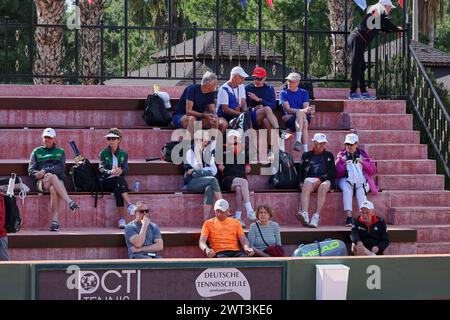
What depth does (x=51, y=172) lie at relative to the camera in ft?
44.5

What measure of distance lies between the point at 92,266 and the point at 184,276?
2.83 ft

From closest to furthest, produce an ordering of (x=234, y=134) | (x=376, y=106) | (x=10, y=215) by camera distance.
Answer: (x=10, y=215)
(x=234, y=134)
(x=376, y=106)

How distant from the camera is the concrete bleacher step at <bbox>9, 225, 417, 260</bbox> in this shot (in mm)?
12945

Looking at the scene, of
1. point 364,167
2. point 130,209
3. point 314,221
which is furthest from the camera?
point 364,167

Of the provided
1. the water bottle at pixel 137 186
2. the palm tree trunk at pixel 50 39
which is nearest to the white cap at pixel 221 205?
the water bottle at pixel 137 186

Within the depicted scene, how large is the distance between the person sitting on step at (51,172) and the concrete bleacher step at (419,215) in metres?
4.47

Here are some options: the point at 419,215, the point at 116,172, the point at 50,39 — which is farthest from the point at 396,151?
the point at 50,39

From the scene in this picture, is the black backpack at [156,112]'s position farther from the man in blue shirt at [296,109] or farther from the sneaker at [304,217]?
the sneaker at [304,217]

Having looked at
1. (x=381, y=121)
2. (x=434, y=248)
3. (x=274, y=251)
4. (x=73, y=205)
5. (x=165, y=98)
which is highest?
(x=165, y=98)

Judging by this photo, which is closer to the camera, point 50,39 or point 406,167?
point 406,167

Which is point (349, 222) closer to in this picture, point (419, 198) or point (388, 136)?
point (419, 198)

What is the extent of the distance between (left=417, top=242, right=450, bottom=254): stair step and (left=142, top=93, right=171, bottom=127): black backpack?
422 centimetres

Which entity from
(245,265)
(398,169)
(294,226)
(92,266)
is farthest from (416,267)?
(398,169)

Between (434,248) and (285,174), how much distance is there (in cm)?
232
